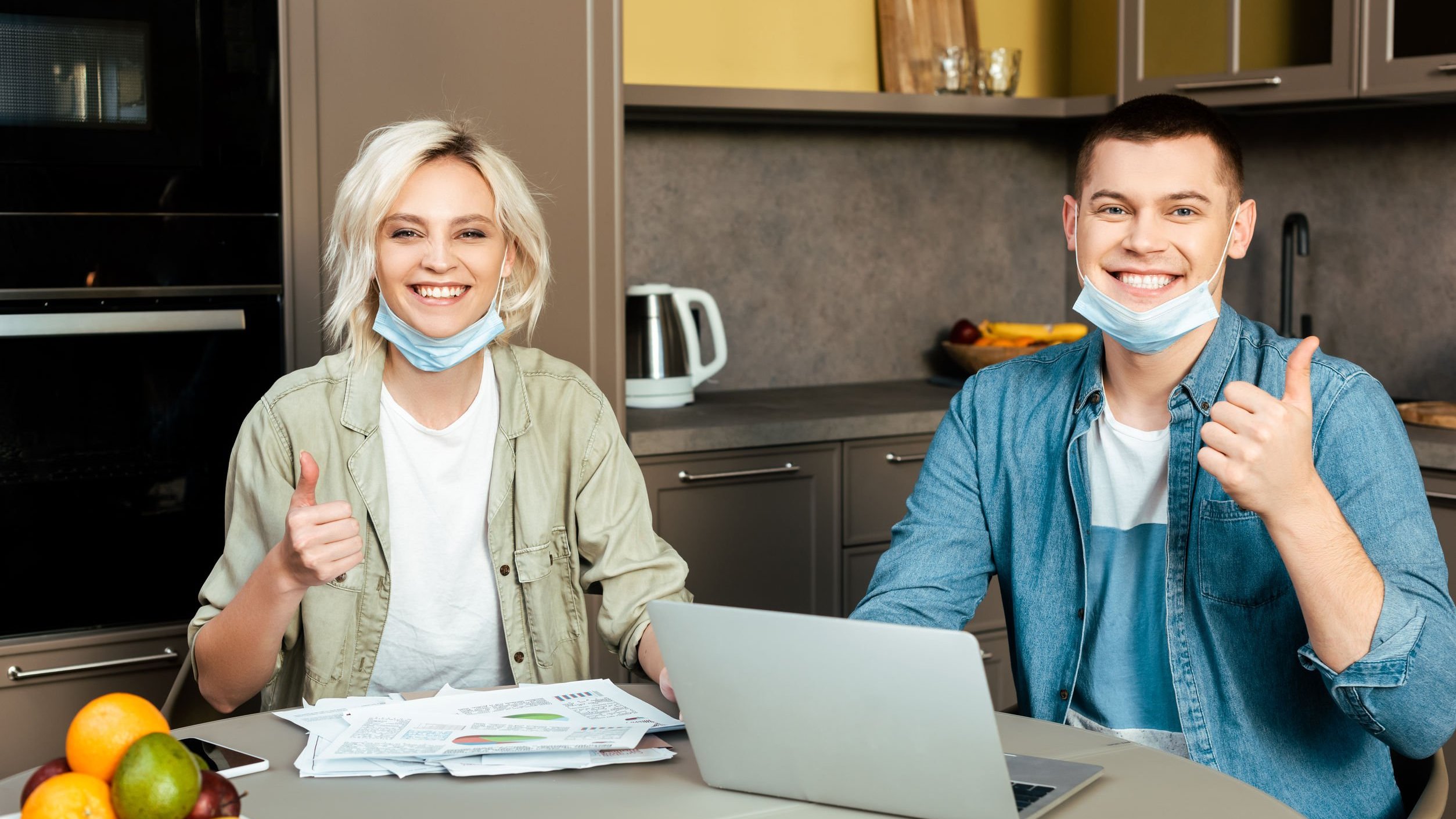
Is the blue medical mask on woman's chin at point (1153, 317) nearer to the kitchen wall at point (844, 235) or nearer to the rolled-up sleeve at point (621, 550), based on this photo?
the rolled-up sleeve at point (621, 550)

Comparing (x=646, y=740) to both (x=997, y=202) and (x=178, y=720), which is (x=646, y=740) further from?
(x=997, y=202)

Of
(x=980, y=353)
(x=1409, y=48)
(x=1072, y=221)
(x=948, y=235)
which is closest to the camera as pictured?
(x=1072, y=221)

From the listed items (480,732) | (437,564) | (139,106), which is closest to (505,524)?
(437,564)

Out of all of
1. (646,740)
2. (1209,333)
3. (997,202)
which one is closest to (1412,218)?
(997,202)

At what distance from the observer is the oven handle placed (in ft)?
7.04

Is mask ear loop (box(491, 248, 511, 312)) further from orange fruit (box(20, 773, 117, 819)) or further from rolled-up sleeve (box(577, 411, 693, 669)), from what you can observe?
orange fruit (box(20, 773, 117, 819))

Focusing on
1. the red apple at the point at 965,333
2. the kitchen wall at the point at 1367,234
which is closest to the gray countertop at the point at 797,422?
the red apple at the point at 965,333

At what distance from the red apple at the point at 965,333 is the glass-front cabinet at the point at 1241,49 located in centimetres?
65

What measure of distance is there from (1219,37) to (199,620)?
7.72 feet

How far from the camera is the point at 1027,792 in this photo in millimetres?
1128

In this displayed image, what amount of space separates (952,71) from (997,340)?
0.65 metres

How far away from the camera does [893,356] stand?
3.61 metres

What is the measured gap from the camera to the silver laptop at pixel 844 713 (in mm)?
991

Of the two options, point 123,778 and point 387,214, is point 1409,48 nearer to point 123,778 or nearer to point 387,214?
point 387,214
